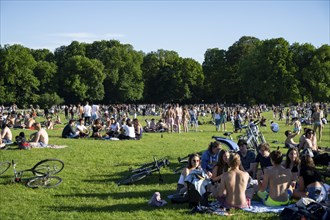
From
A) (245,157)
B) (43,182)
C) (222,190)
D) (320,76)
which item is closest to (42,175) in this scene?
(43,182)

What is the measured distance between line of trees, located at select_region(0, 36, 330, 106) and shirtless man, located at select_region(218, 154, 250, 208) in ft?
183

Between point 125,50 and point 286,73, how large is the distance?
3138 cm

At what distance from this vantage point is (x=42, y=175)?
9.43m

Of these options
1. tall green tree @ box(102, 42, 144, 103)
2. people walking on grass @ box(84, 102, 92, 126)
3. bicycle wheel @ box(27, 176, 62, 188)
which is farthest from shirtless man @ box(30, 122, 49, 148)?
tall green tree @ box(102, 42, 144, 103)

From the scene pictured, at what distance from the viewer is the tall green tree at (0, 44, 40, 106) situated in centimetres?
6425

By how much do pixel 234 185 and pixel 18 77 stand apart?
63381mm

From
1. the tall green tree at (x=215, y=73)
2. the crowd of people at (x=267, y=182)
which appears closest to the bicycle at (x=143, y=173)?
the crowd of people at (x=267, y=182)

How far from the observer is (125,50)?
76875 millimetres

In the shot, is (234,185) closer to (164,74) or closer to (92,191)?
(92,191)

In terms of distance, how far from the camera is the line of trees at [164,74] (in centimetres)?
6200

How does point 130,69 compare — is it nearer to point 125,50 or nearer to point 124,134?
point 125,50

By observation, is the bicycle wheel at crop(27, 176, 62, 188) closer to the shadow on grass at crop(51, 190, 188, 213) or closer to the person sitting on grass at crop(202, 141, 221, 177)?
the shadow on grass at crop(51, 190, 188, 213)

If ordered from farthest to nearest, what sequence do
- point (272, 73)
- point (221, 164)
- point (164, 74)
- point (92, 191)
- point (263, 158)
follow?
point (164, 74) < point (272, 73) < point (263, 158) < point (92, 191) < point (221, 164)

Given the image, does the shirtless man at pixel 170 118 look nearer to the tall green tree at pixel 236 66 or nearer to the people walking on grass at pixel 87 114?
the people walking on grass at pixel 87 114
